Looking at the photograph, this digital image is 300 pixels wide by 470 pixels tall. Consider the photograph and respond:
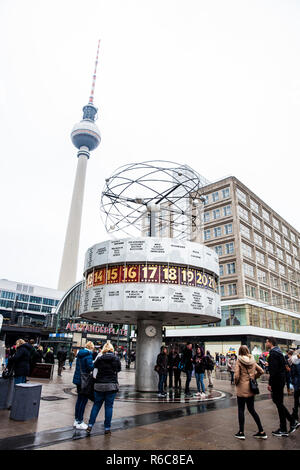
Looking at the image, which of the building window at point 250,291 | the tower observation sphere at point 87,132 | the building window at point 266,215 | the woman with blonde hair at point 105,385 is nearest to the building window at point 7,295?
the building window at point 250,291

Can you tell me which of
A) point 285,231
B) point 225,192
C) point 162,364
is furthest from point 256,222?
point 162,364

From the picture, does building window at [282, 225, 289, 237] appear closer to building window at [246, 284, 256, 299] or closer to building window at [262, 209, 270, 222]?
building window at [262, 209, 270, 222]

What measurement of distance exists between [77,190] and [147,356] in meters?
137

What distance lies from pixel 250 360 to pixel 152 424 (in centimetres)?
313

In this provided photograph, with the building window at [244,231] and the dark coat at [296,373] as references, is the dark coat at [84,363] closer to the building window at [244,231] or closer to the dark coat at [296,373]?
the dark coat at [296,373]

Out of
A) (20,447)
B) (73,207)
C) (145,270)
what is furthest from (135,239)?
(73,207)

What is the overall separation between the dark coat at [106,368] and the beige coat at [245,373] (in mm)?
2769

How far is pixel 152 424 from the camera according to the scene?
7.77 meters

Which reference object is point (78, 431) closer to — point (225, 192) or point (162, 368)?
point (162, 368)

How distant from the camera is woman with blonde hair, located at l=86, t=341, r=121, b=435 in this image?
680 cm

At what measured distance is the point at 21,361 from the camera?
933cm

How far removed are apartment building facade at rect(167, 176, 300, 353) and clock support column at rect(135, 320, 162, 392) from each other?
31103 millimetres

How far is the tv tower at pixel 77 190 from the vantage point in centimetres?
13838
